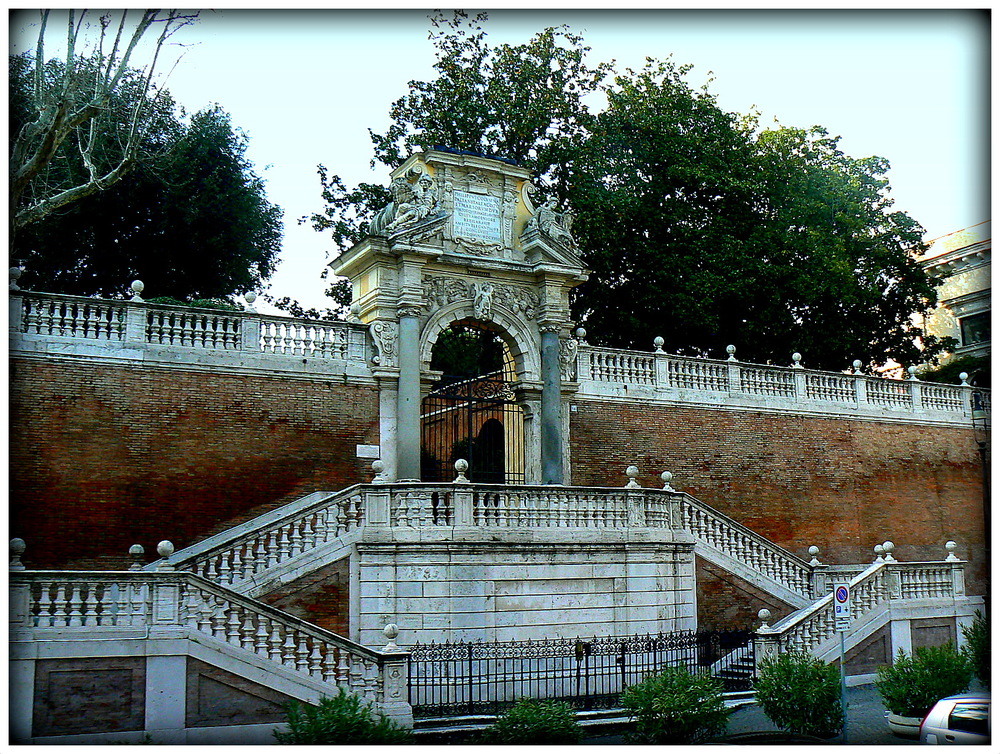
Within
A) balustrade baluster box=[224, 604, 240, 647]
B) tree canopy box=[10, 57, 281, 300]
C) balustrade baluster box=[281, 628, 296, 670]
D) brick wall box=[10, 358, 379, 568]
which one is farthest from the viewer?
tree canopy box=[10, 57, 281, 300]

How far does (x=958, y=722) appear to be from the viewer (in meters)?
13.8

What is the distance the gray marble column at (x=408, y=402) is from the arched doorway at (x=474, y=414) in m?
0.52

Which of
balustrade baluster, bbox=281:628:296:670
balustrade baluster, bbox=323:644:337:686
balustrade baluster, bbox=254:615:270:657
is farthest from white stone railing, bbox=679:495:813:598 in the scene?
balustrade baluster, bbox=254:615:270:657


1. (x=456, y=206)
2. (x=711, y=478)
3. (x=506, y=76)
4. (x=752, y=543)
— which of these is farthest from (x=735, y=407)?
(x=506, y=76)

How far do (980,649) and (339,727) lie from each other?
11.2 m

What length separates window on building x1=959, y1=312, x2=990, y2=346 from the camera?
3812 cm

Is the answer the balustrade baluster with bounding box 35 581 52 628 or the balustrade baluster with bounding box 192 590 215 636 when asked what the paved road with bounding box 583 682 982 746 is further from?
the balustrade baluster with bounding box 35 581 52 628

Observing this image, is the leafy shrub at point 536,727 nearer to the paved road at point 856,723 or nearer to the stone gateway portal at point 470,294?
the paved road at point 856,723

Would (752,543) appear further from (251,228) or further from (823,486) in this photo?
(251,228)

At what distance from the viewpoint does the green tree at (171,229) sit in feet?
98.8

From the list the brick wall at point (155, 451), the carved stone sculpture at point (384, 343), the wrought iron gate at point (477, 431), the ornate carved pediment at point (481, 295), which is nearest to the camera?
the brick wall at point (155, 451)

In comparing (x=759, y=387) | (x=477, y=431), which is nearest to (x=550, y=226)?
(x=759, y=387)

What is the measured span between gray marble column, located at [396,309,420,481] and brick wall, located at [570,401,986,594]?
3.87 metres

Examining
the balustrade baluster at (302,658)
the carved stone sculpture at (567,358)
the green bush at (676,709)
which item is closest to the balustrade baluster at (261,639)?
the balustrade baluster at (302,658)
